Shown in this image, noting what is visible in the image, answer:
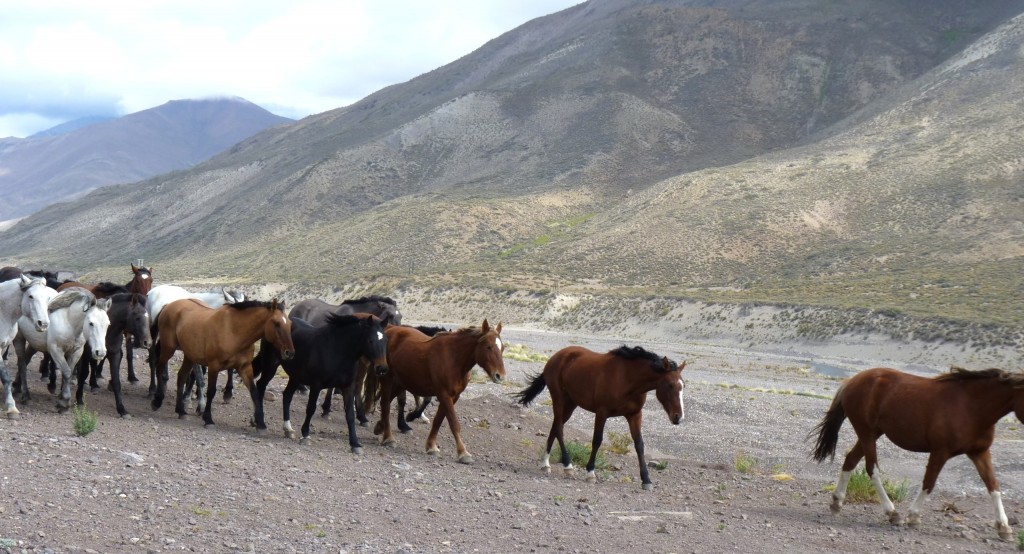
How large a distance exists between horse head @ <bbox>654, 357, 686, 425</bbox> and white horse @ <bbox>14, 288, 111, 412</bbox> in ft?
25.8

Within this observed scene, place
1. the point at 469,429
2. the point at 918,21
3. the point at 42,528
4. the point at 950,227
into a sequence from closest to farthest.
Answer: the point at 42,528 < the point at 469,429 < the point at 950,227 < the point at 918,21

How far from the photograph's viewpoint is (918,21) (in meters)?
140

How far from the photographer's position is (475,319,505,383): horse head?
13805mm

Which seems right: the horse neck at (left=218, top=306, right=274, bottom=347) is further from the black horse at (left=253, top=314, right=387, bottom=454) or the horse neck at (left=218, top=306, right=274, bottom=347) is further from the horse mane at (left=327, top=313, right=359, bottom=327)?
the horse mane at (left=327, top=313, right=359, bottom=327)

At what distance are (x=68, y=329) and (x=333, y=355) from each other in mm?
3816

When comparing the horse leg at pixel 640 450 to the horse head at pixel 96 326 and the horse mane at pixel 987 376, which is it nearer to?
the horse mane at pixel 987 376

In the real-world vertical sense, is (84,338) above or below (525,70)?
below

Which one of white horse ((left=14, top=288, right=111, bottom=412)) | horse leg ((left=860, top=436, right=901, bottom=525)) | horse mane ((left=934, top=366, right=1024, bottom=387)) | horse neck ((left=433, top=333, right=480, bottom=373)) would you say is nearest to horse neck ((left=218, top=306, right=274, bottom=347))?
white horse ((left=14, top=288, right=111, bottom=412))

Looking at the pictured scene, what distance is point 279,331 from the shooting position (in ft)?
47.2

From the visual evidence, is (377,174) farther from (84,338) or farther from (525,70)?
(84,338)

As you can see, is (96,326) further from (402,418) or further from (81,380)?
(402,418)

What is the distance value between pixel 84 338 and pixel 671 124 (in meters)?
111

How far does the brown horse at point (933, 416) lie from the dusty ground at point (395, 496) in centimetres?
54

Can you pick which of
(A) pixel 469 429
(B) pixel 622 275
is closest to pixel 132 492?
(A) pixel 469 429
